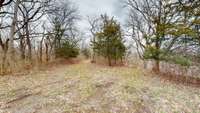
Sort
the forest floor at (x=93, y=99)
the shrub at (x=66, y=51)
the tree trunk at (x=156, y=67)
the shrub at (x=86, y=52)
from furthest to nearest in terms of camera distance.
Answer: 1. the shrub at (x=86, y=52)
2. the shrub at (x=66, y=51)
3. the tree trunk at (x=156, y=67)
4. the forest floor at (x=93, y=99)

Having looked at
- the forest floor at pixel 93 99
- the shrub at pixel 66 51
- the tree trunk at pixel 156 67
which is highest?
the shrub at pixel 66 51

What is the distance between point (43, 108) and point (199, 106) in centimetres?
503

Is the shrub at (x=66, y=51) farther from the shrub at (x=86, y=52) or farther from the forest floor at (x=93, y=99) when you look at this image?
the forest floor at (x=93, y=99)

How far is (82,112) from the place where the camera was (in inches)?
211

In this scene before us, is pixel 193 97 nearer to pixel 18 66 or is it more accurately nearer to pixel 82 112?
pixel 82 112

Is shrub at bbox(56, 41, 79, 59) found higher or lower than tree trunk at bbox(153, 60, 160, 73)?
higher

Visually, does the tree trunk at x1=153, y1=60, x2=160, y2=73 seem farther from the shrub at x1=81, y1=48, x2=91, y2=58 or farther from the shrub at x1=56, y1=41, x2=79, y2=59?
the shrub at x1=81, y1=48, x2=91, y2=58

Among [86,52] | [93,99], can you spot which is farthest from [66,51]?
[93,99]

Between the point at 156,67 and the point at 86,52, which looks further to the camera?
the point at 86,52

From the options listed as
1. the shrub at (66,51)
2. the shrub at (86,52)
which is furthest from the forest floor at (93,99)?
the shrub at (86,52)

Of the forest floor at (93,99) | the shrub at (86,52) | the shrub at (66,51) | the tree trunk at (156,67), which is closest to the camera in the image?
the forest floor at (93,99)

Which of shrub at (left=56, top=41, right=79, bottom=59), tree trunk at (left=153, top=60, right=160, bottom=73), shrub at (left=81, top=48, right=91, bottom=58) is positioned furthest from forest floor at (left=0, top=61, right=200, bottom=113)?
shrub at (left=81, top=48, right=91, bottom=58)

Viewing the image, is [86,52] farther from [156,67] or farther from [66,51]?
[156,67]

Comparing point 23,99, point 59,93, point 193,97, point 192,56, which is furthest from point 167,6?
point 23,99
